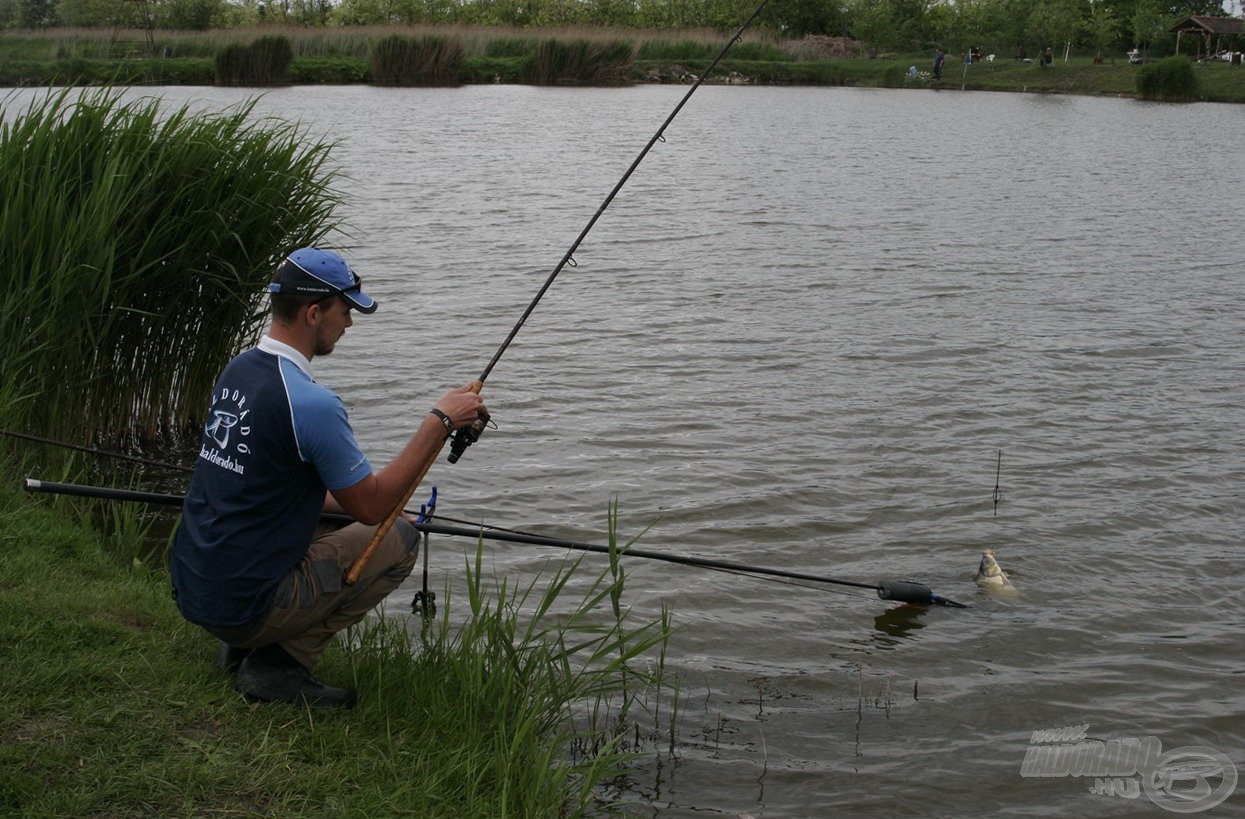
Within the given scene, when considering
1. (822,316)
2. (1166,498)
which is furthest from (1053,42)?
(1166,498)

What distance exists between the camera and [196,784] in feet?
10.4

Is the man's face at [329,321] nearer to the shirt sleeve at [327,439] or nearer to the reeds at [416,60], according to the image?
the shirt sleeve at [327,439]

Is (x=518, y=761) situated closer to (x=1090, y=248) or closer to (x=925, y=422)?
(x=925, y=422)

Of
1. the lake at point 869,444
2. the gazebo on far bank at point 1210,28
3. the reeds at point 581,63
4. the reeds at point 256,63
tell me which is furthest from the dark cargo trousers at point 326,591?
the gazebo on far bank at point 1210,28

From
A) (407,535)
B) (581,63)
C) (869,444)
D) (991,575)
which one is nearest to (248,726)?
(407,535)

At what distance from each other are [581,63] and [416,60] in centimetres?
664

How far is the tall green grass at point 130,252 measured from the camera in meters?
5.73

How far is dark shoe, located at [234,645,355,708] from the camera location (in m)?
3.67

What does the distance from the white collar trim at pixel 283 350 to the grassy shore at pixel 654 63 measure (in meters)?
33.3

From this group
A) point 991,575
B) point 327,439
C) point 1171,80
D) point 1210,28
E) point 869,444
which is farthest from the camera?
point 1210,28

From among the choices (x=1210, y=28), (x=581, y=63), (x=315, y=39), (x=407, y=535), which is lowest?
(x=407, y=535)

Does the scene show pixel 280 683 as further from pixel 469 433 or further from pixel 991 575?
pixel 991 575

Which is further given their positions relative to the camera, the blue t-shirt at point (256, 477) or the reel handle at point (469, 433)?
the reel handle at point (469, 433)

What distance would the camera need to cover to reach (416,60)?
148 feet
